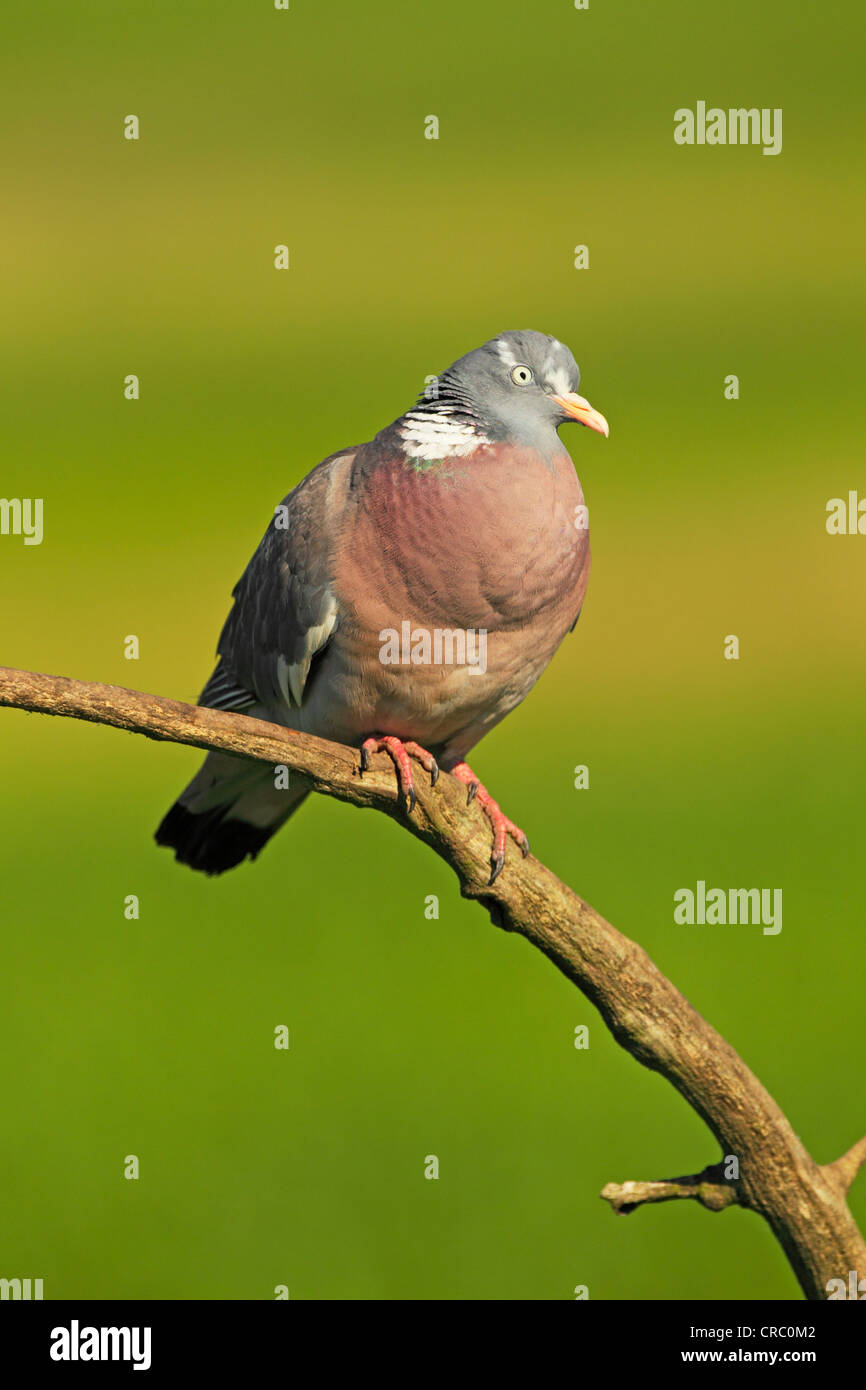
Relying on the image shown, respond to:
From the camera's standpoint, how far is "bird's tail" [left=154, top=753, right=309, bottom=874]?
4.62 m

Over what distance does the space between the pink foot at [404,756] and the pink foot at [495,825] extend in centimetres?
14

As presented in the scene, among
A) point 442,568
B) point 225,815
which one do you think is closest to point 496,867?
point 442,568

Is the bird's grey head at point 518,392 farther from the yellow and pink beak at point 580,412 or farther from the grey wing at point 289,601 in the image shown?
the grey wing at point 289,601

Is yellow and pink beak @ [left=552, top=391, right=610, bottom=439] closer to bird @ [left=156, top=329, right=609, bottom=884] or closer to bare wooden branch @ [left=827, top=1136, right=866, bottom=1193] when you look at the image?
bird @ [left=156, top=329, right=609, bottom=884]

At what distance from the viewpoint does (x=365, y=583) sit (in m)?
3.90

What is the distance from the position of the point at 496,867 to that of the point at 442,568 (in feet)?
2.25

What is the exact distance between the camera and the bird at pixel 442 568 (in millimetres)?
3680

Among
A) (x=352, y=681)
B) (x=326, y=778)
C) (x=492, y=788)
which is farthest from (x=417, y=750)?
(x=492, y=788)

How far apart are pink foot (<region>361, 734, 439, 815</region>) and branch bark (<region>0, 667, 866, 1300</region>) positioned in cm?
6


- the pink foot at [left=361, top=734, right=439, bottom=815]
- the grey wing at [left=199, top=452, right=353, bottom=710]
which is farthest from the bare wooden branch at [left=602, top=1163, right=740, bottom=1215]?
the grey wing at [left=199, top=452, right=353, bottom=710]

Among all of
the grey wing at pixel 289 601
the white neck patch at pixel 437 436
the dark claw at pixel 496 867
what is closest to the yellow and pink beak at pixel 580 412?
the white neck patch at pixel 437 436

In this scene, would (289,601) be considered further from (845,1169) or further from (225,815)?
(845,1169)

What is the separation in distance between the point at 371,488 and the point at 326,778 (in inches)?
32.8

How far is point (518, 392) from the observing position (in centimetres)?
374
